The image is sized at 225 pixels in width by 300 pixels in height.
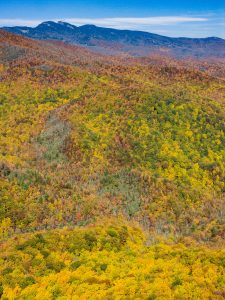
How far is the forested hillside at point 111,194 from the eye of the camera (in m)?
22.6

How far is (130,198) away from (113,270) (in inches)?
798

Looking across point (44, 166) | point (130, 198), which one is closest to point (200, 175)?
point (130, 198)

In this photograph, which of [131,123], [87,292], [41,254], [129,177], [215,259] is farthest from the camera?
[131,123]

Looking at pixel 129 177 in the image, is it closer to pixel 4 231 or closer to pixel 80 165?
pixel 80 165

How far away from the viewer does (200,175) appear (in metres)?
51.3

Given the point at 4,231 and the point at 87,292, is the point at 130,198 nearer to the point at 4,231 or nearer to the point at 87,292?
the point at 4,231

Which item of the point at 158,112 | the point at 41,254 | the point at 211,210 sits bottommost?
the point at 211,210

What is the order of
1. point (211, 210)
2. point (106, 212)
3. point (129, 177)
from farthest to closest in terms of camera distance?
point (129, 177) → point (211, 210) → point (106, 212)

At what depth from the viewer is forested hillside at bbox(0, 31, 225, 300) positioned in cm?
2264

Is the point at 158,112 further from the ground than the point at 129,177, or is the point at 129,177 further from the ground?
the point at 158,112

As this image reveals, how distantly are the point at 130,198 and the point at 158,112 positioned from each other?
26631 mm

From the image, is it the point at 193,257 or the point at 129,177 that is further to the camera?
the point at 129,177

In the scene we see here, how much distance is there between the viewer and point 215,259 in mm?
23953

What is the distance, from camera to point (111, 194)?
4488 centimetres
